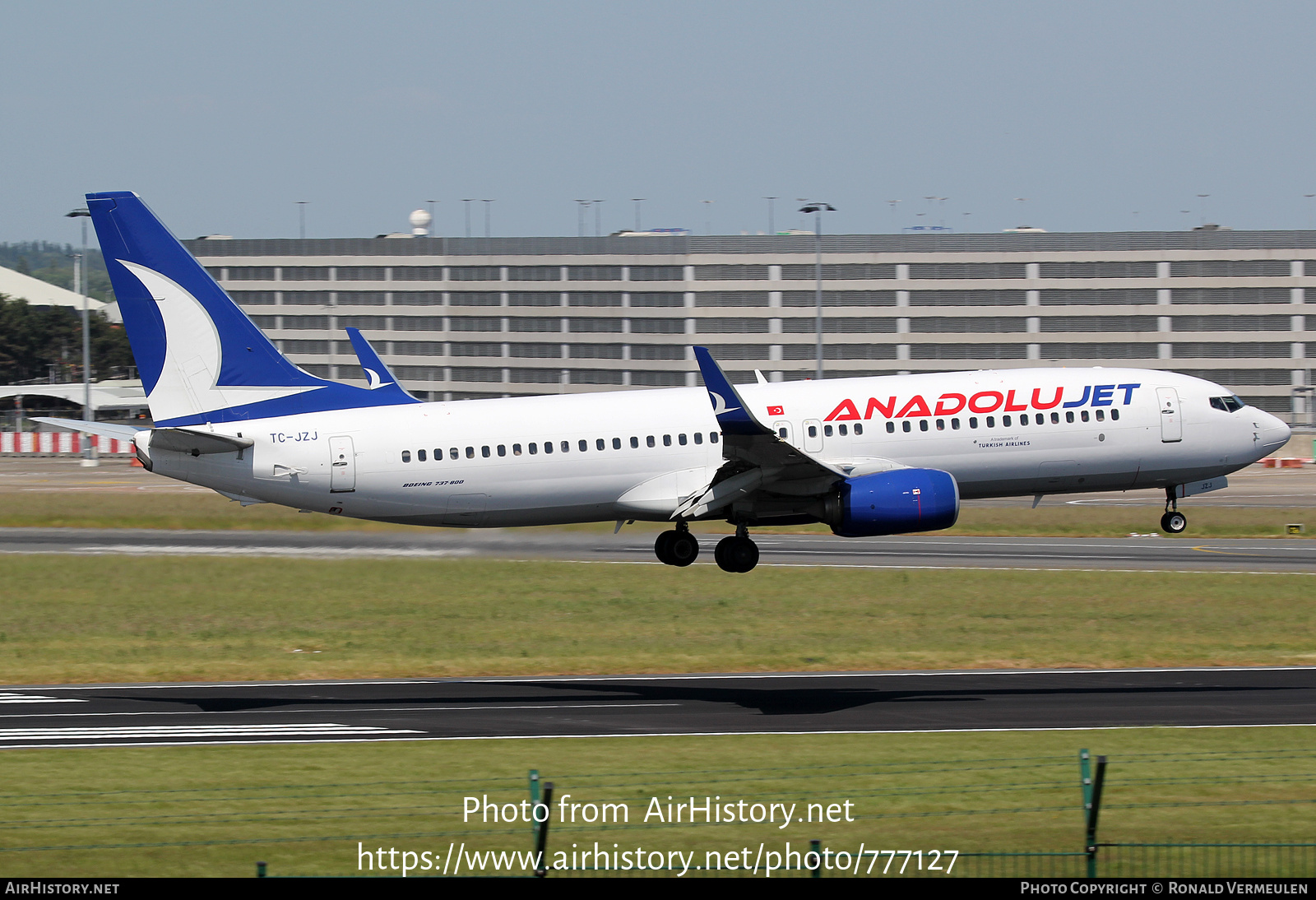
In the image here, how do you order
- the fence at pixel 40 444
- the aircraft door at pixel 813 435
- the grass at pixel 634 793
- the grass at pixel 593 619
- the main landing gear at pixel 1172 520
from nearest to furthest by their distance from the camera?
the grass at pixel 634 793
the aircraft door at pixel 813 435
the grass at pixel 593 619
the main landing gear at pixel 1172 520
the fence at pixel 40 444

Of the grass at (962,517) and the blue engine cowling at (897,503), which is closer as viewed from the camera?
the blue engine cowling at (897,503)

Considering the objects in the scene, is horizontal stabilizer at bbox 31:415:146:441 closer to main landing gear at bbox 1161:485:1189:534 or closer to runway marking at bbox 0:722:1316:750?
runway marking at bbox 0:722:1316:750

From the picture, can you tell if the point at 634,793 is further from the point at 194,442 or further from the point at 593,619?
the point at 593,619

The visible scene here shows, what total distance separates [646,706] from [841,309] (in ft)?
363

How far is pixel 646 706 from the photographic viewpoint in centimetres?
3472

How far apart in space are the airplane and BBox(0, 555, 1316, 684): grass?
4.91 m

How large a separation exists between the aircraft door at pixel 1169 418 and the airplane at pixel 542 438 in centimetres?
191

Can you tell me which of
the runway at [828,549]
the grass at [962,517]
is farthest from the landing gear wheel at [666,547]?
the grass at [962,517]

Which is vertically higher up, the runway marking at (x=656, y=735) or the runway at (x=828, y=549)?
the runway at (x=828, y=549)

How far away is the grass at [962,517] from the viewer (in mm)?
70438

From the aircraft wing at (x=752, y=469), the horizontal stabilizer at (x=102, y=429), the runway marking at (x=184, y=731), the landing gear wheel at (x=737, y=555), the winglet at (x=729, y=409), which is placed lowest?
the runway marking at (x=184, y=731)

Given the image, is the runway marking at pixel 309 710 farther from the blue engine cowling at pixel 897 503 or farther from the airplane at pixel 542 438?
the blue engine cowling at pixel 897 503

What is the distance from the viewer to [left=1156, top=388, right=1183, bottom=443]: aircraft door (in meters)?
41.7

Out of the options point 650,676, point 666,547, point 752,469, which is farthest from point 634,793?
point 666,547
